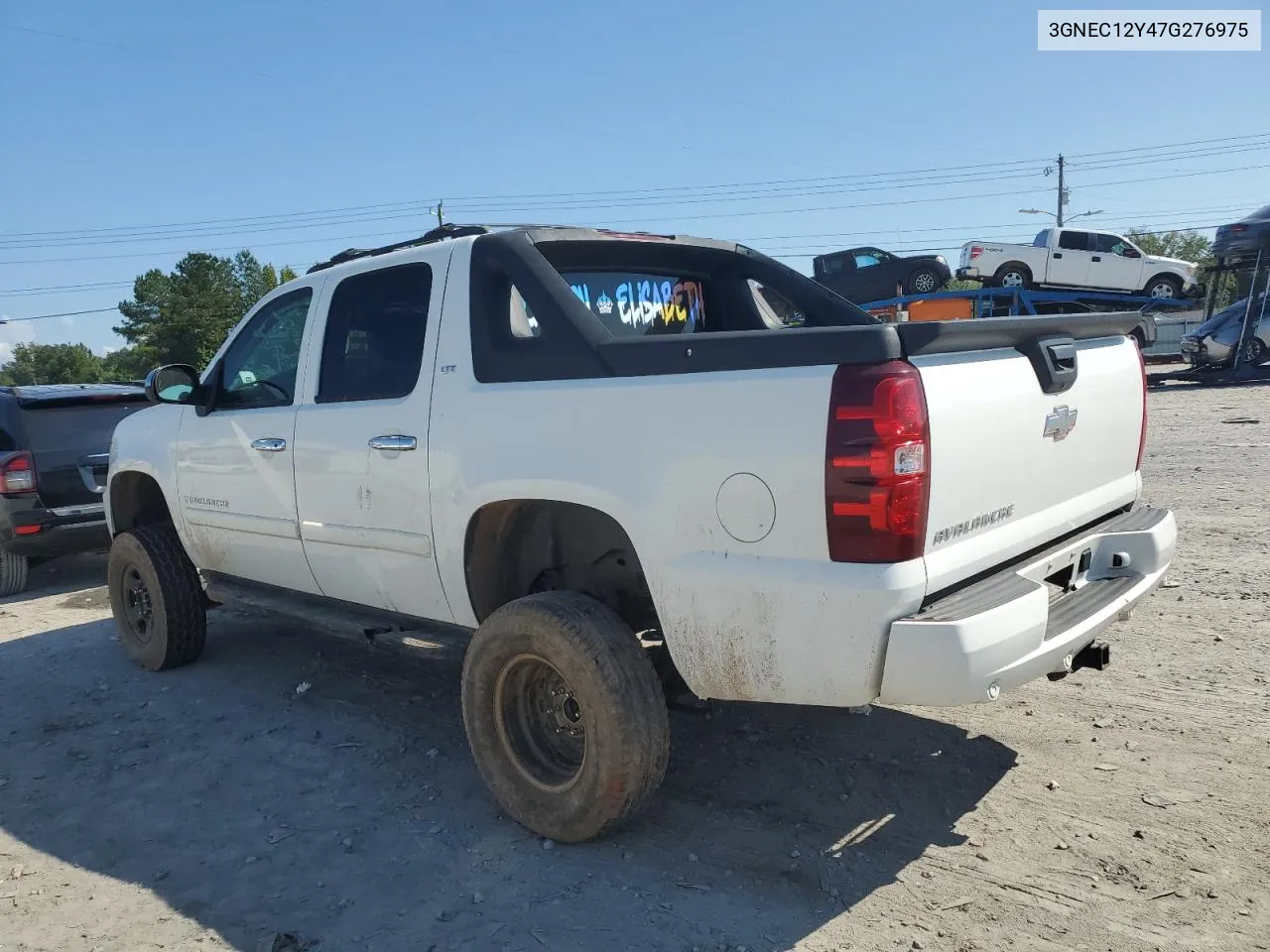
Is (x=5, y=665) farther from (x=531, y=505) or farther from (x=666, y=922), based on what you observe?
(x=666, y=922)

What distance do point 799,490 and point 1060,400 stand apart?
46.3 inches

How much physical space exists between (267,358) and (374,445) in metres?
1.24

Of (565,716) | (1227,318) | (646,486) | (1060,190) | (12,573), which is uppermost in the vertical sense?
(1060,190)

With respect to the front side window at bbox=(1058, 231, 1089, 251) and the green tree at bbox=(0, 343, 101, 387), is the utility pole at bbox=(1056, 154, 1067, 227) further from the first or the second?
the green tree at bbox=(0, 343, 101, 387)

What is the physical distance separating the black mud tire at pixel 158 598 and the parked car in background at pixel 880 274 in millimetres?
17277

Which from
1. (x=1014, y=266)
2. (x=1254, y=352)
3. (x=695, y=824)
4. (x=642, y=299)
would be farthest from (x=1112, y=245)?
(x=695, y=824)

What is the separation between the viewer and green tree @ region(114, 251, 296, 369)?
252 feet

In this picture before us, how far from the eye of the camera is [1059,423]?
3.17 metres

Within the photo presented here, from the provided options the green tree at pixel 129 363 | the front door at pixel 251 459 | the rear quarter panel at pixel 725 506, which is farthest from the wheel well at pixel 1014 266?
the green tree at pixel 129 363

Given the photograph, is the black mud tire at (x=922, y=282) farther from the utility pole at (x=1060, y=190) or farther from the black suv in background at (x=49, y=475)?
the utility pole at (x=1060, y=190)

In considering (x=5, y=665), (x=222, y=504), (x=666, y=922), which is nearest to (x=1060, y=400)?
(x=666, y=922)

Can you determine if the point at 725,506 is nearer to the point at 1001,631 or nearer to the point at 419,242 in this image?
the point at 1001,631

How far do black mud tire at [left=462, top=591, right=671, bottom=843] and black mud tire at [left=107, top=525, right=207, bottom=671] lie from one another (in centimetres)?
260

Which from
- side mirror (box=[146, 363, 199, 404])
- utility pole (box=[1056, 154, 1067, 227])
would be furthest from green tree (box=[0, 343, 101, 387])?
side mirror (box=[146, 363, 199, 404])
